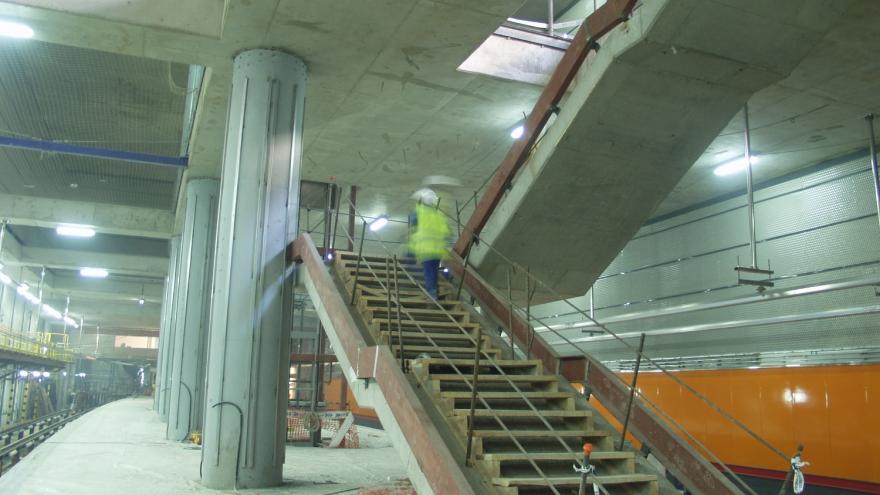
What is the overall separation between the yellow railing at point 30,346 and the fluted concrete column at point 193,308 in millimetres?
11930

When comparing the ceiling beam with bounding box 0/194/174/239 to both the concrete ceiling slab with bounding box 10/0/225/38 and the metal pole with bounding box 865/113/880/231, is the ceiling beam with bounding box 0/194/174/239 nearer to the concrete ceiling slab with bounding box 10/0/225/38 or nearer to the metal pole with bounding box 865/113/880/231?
the concrete ceiling slab with bounding box 10/0/225/38

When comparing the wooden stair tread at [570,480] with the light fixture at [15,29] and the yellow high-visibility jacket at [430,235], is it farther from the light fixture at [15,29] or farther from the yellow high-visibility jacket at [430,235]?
the light fixture at [15,29]

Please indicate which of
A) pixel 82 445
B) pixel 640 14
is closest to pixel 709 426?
pixel 640 14

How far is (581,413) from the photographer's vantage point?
7039 millimetres

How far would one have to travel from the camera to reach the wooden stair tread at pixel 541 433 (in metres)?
6.20

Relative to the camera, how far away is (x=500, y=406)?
720 centimetres

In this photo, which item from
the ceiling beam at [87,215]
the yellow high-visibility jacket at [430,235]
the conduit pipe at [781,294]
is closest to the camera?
the yellow high-visibility jacket at [430,235]

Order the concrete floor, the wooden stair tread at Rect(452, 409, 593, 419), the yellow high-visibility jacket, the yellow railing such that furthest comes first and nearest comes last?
1. the yellow railing
2. the yellow high-visibility jacket
3. the concrete floor
4. the wooden stair tread at Rect(452, 409, 593, 419)

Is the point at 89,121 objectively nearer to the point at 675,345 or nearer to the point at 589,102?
the point at 589,102

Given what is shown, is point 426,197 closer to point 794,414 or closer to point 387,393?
point 387,393

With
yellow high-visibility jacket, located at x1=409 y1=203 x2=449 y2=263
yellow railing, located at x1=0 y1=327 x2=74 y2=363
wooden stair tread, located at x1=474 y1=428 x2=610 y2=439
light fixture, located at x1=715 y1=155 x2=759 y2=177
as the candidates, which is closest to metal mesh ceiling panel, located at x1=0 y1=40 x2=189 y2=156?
yellow high-visibility jacket, located at x1=409 y1=203 x2=449 y2=263

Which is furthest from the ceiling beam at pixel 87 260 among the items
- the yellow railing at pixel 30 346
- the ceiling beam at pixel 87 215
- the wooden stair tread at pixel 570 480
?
the wooden stair tread at pixel 570 480

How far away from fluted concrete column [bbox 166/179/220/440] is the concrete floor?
2.74 feet

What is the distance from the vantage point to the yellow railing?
2668 centimetres
